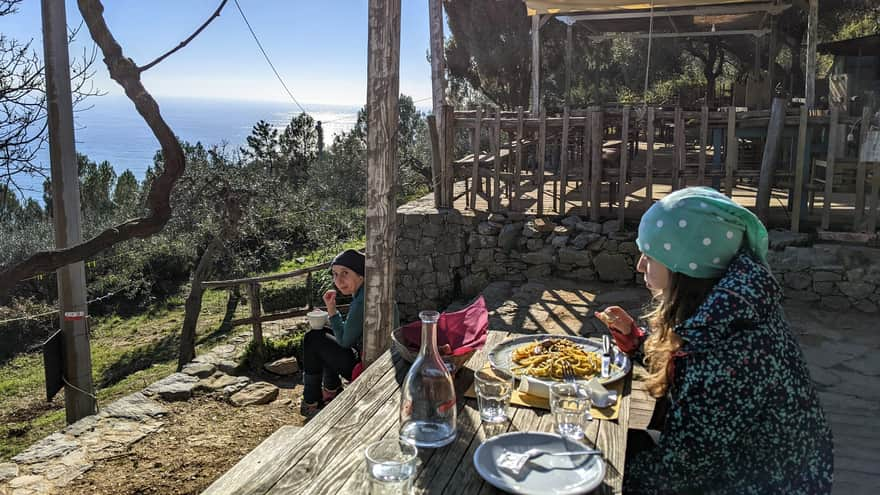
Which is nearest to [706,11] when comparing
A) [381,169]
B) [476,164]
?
[476,164]

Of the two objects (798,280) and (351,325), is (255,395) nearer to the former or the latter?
(351,325)

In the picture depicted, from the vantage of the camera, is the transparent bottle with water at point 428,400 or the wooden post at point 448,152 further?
the wooden post at point 448,152

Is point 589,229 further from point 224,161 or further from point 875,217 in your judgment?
point 224,161

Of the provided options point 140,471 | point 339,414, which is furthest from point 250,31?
point 339,414

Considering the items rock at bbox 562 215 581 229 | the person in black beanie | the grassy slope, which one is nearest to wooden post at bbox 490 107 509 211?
rock at bbox 562 215 581 229

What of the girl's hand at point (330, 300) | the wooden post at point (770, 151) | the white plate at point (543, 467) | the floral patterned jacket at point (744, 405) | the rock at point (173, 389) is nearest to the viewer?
the white plate at point (543, 467)

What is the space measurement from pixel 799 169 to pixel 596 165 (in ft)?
6.47

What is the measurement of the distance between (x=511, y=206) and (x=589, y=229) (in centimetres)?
98

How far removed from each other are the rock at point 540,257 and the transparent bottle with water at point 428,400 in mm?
5706

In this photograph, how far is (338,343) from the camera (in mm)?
4145

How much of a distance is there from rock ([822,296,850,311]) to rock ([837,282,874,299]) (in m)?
0.07

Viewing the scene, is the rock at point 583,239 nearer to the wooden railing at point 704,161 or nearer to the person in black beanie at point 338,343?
the wooden railing at point 704,161

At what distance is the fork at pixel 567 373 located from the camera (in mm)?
2213

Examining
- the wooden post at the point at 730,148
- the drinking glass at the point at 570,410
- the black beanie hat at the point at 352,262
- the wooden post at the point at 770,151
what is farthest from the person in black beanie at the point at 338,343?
the wooden post at the point at 770,151
